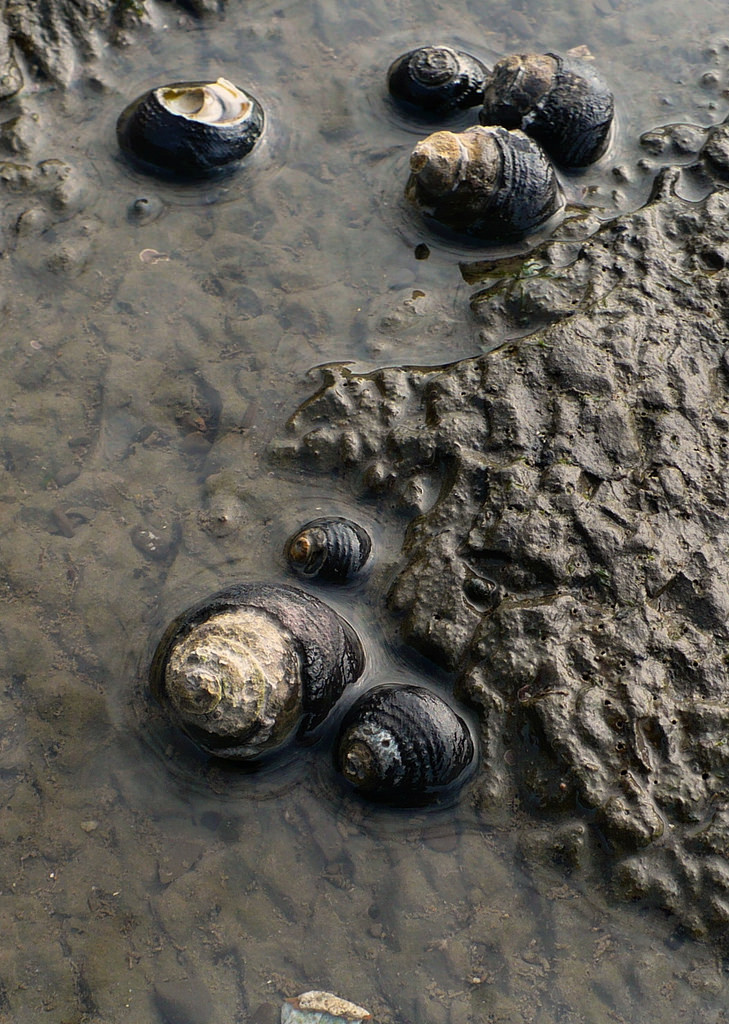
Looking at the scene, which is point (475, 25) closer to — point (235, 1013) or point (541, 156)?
point (541, 156)

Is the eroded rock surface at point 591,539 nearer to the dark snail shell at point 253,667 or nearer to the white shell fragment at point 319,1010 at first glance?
the dark snail shell at point 253,667

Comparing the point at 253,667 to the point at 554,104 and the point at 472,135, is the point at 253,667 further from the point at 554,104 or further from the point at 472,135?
the point at 554,104

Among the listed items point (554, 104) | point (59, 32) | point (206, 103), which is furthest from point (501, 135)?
point (59, 32)

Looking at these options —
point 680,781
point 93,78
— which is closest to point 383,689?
point 680,781

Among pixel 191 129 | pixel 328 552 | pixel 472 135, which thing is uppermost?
pixel 472 135

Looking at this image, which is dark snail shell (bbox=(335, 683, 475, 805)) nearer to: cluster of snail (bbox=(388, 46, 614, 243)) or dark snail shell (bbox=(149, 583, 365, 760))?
dark snail shell (bbox=(149, 583, 365, 760))
